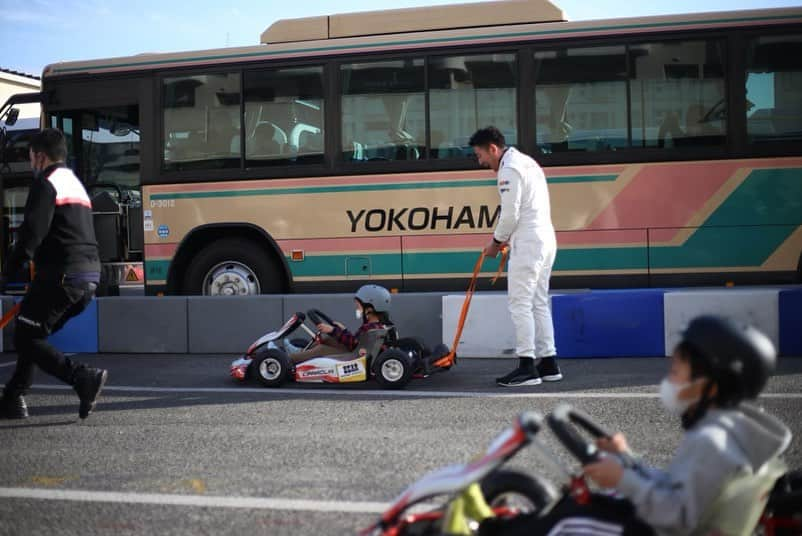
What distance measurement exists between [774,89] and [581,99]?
224 centimetres

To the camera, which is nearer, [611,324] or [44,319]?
[44,319]

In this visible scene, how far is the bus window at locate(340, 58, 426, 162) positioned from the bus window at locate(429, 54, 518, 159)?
19 cm

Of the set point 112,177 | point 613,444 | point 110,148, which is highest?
point 110,148

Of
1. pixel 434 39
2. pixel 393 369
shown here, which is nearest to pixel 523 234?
pixel 393 369

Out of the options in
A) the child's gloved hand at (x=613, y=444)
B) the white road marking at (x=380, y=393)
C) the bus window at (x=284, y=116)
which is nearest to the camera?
the child's gloved hand at (x=613, y=444)

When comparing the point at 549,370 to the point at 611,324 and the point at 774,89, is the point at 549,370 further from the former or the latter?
the point at 774,89

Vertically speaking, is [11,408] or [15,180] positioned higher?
[15,180]

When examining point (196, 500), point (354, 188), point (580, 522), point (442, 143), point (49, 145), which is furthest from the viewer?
point (354, 188)

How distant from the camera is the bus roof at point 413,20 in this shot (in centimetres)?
1068

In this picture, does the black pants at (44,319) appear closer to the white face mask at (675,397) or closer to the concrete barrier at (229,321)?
the concrete barrier at (229,321)

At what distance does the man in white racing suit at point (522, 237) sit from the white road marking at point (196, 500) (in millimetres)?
3523

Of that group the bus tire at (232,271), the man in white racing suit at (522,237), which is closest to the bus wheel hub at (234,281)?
the bus tire at (232,271)

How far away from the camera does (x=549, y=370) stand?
24.9 ft


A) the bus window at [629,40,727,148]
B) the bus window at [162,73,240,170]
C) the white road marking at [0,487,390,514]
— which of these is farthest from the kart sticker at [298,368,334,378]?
the bus window at [629,40,727,148]
